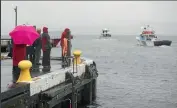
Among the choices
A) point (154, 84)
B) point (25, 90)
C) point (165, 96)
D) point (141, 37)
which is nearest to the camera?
point (25, 90)

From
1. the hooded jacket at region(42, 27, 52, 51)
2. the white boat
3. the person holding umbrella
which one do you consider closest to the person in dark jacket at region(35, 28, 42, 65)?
the hooded jacket at region(42, 27, 52, 51)

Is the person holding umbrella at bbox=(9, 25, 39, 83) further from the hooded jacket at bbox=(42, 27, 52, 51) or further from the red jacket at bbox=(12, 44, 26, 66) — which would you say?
the hooded jacket at bbox=(42, 27, 52, 51)

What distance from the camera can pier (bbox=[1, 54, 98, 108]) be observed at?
32.3 ft

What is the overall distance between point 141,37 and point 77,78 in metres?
84.4

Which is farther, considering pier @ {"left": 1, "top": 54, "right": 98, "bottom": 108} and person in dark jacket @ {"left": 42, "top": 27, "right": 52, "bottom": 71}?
person in dark jacket @ {"left": 42, "top": 27, "right": 52, "bottom": 71}

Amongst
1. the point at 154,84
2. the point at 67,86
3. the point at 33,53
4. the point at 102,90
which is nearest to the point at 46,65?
the point at 33,53

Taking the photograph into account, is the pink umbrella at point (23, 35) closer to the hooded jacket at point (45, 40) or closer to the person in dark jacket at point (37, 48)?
the hooded jacket at point (45, 40)

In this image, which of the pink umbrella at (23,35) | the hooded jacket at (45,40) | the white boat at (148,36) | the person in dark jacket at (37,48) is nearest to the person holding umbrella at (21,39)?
the pink umbrella at (23,35)

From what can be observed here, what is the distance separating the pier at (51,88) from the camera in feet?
32.3

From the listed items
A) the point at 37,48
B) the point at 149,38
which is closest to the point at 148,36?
the point at 149,38

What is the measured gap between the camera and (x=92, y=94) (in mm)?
19156

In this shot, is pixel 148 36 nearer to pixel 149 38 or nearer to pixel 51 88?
pixel 149 38

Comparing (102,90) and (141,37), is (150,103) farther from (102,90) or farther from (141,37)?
(141,37)

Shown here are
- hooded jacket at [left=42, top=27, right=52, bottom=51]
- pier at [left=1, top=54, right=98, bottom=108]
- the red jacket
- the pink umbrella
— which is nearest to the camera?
pier at [left=1, top=54, right=98, bottom=108]
